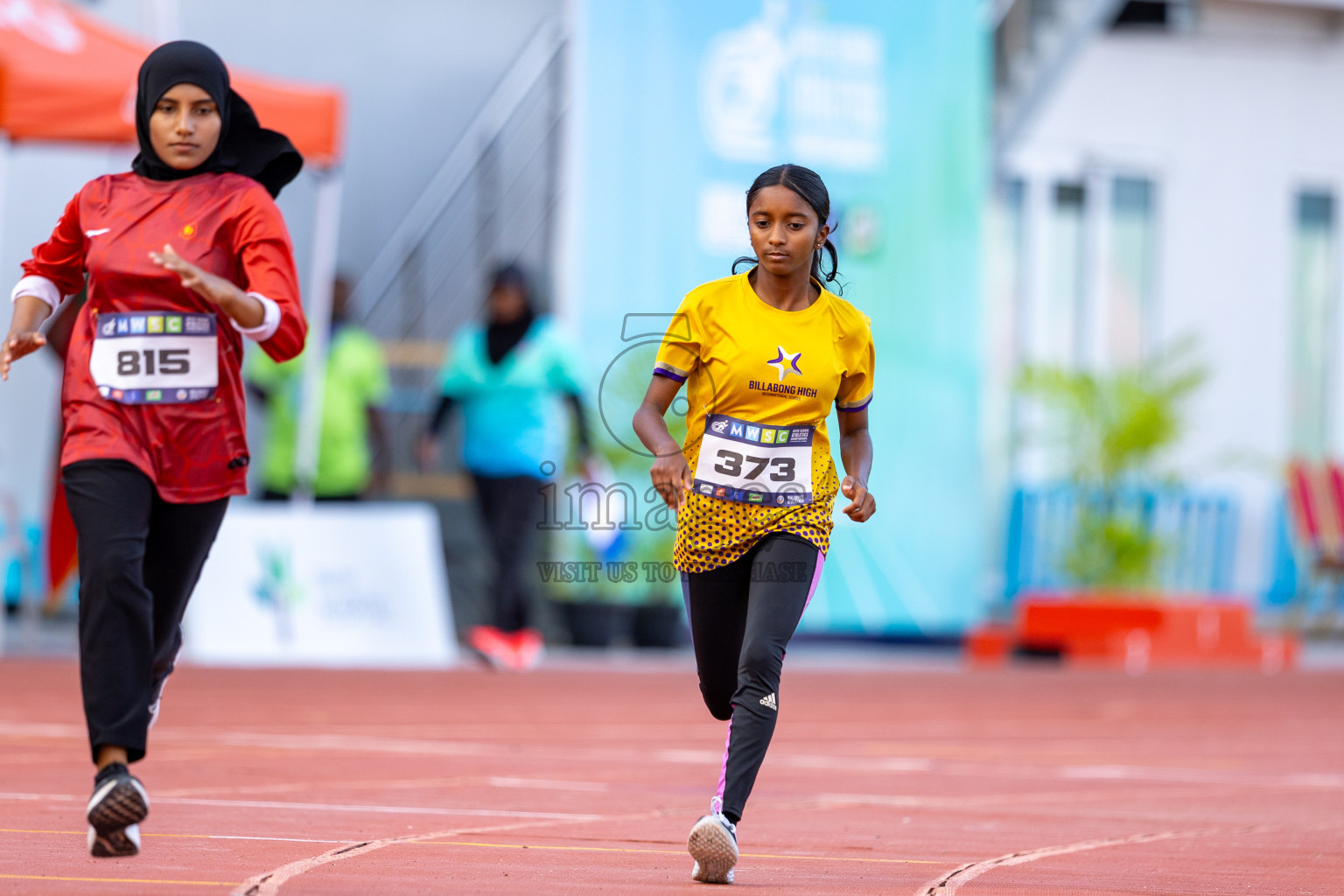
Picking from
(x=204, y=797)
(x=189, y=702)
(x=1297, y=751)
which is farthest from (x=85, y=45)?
(x=1297, y=751)

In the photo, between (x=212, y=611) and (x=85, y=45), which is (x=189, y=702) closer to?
(x=212, y=611)

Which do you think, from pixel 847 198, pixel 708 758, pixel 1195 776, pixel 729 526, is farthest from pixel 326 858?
pixel 847 198

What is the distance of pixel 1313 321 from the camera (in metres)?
20.0

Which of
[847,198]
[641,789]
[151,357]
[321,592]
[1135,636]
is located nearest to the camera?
[151,357]

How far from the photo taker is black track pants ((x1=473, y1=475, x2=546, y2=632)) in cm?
1173

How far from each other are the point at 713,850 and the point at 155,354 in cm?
162

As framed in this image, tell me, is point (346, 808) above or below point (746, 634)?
below

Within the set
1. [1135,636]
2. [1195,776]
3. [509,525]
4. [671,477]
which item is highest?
[671,477]

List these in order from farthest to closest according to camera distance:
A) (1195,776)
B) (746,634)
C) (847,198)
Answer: (847,198), (1195,776), (746,634)

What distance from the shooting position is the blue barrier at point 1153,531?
1758 centimetres

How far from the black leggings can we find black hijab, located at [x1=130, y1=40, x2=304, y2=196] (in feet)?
4.52

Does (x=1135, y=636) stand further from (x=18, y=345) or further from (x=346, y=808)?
(x=18, y=345)

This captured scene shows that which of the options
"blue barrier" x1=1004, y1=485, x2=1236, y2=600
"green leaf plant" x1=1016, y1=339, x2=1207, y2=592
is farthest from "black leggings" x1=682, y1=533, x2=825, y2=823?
→ "blue barrier" x1=1004, y1=485, x2=1236, y2=600

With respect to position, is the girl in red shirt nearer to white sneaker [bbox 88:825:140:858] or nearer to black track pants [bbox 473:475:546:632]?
white sneaker [bbox 88:825:140:858]
